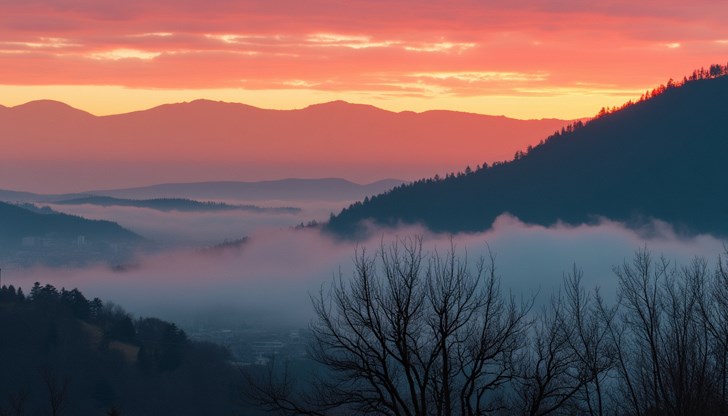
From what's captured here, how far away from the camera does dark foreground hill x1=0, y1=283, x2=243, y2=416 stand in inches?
4176

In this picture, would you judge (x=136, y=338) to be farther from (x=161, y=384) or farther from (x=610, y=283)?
(x=610, y=283)

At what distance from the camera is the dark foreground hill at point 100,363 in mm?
106062

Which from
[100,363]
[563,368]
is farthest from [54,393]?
[100,363]

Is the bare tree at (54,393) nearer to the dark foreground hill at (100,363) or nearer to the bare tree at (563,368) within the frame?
the bare tree at (563,368)

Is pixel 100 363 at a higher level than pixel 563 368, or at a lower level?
lower

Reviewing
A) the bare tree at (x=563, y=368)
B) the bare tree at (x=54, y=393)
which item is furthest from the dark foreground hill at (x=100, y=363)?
the bare tree at (x=563, y=368)

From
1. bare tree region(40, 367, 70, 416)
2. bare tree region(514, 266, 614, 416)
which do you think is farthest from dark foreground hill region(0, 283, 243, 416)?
bare tree region(514, 266, 614, 416)

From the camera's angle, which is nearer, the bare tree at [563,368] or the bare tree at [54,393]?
the bare tree at [563,368]

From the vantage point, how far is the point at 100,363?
113 metres

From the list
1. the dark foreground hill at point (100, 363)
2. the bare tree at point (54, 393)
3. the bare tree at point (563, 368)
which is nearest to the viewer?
the bare tree at point (563, 368)

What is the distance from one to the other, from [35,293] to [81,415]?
29.8 m

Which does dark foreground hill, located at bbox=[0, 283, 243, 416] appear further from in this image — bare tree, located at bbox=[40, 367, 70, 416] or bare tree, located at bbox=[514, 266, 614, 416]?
bare tree, located at bbox=[514, 266, 614, 416]

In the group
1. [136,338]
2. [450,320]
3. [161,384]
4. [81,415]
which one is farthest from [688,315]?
[136,338]

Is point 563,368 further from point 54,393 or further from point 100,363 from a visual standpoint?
point 100,363
